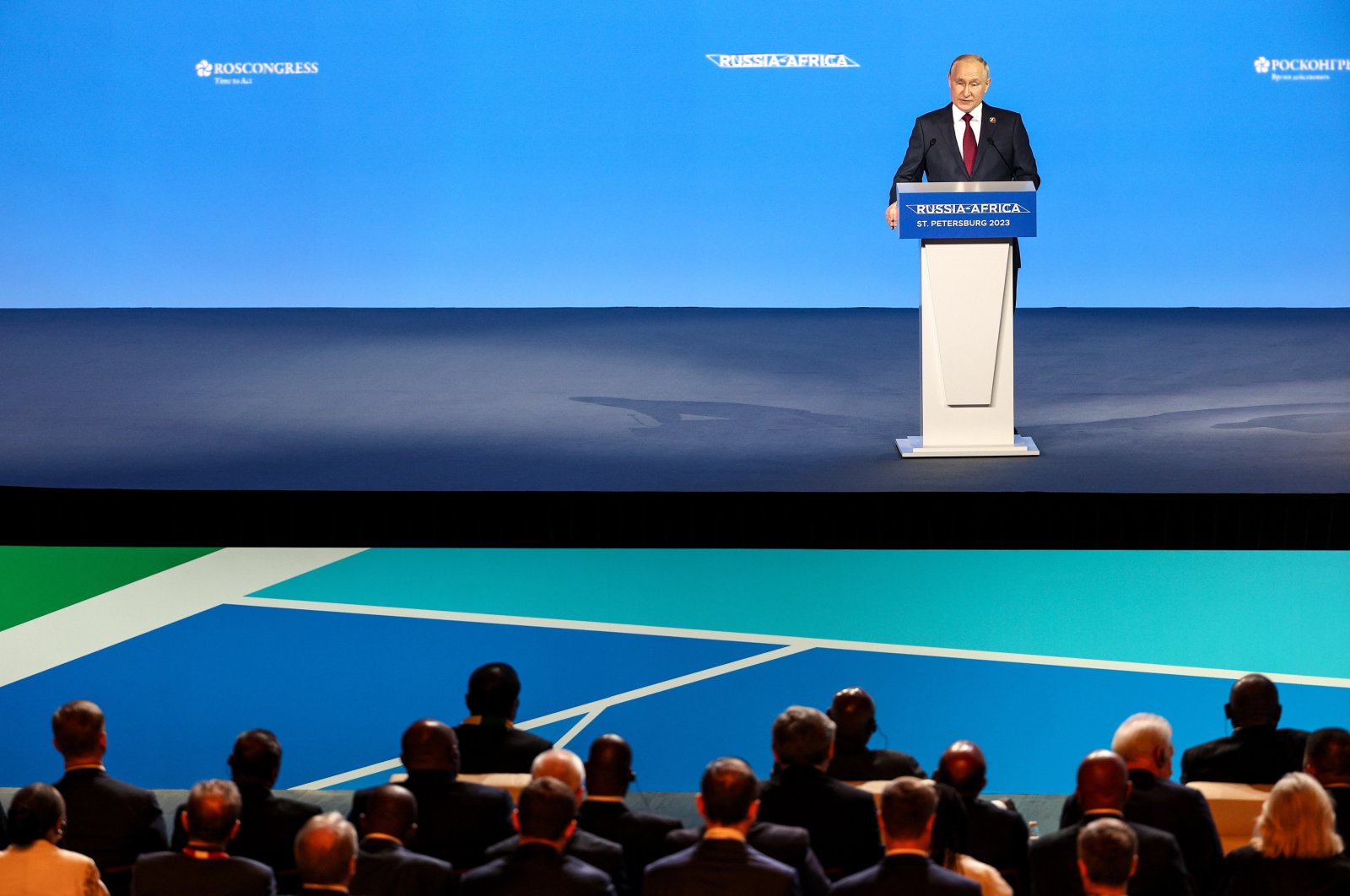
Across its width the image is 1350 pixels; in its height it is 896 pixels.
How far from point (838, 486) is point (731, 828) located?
7.54 feet

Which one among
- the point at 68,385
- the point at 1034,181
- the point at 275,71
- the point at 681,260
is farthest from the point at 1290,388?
the point at 275,71

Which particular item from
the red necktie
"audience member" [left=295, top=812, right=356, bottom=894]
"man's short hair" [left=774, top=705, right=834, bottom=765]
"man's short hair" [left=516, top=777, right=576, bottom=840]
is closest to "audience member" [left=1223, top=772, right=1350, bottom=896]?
"man's short hair" [left=774, top=705, right=834, bottom=765]

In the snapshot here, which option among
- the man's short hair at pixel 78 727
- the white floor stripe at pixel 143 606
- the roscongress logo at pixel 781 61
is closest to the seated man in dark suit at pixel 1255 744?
the man's short hair at pixel 78 727

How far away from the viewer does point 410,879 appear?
3227 millimetres

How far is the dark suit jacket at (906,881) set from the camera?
3012mm

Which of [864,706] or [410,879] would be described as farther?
[864,706]

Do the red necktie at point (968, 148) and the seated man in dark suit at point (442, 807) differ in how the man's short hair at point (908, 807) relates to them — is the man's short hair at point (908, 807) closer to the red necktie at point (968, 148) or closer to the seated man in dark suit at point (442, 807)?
the seated man in dark suit at point (442, 807)

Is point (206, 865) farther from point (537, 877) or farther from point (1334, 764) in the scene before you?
point (1334, 764)

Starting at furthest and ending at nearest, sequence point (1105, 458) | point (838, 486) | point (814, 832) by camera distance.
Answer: point (1105, 458) < point (838, 486) < point (814, 832)

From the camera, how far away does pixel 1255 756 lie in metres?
3.94

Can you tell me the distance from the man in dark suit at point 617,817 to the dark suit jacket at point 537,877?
301mm

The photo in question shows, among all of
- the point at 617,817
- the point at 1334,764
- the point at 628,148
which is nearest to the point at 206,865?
the point at 617,817

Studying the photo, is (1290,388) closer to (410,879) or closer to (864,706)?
(864,706)

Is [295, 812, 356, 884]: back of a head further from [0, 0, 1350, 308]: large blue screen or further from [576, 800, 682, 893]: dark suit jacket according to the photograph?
[0, 0, 1350, 308]: large blue screen
